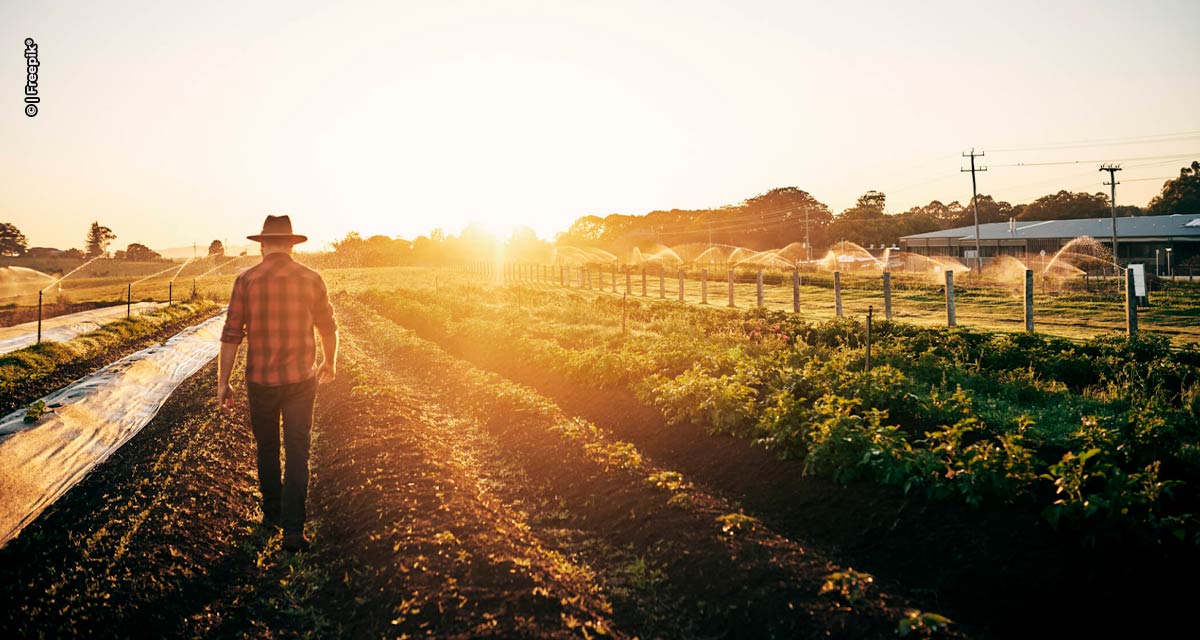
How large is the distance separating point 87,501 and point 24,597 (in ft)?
7.35

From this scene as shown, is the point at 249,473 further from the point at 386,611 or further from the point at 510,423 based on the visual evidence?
the point at 386,611

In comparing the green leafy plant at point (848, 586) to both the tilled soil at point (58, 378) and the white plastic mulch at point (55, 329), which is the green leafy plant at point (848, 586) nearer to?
the tilled soil at point (58, 378)

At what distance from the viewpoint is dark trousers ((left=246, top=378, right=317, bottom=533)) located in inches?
214

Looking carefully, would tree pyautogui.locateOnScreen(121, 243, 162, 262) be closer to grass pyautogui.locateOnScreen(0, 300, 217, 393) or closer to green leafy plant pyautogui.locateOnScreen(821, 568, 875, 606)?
grass pyautogui.locateOnScreen(0, 300, 217, 393)

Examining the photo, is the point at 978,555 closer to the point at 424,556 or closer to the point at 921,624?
the point at 921,624

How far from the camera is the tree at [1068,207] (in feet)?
244

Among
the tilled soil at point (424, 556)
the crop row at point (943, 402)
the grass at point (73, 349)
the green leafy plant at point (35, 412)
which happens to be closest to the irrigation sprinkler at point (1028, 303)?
the crop row at point (943, 402)

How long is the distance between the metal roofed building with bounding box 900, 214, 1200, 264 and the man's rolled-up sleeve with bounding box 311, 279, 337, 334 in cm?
5462

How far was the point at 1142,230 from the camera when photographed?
48.9 m

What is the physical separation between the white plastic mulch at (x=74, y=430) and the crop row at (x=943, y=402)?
6.02 metres

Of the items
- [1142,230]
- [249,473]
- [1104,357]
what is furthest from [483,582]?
[1142,230]

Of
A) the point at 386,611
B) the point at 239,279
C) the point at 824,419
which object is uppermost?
the point at 239,279

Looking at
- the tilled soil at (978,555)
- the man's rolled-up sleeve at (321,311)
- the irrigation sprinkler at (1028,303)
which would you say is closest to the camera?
the tilled soil at (978,555)

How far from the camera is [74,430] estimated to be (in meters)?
9.34
